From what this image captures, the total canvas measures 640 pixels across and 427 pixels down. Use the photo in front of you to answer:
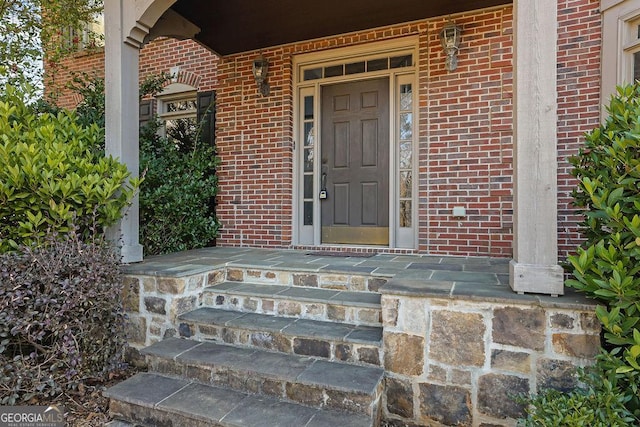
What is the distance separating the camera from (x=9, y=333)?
1.99 metres

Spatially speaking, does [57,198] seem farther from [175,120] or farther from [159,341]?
[175,120]

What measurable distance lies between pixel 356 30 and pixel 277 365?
3.41 metres

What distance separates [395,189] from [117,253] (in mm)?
2647

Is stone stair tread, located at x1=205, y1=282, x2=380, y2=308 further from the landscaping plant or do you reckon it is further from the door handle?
the door handle

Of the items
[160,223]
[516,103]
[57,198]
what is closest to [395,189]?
[516,103]

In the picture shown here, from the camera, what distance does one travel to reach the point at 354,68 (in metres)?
4.02

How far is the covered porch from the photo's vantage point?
188 centimetres

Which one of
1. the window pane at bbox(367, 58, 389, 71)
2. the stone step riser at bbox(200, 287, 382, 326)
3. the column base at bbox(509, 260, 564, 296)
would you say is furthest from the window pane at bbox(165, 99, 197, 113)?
the column base at bbox(509, 260, 564, 296)

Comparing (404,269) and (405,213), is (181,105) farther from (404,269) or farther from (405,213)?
(404,269)

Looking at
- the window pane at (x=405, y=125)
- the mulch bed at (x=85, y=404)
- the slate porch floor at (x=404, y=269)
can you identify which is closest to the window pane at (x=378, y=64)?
the window pane at (x=405, y=125)

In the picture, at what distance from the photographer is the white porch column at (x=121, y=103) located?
9.55 feet

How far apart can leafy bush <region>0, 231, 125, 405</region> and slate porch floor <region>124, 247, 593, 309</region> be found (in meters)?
0.42

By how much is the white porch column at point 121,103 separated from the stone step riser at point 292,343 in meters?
0.97

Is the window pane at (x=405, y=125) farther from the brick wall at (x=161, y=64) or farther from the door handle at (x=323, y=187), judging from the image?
the brick wall at (x=161, y=64)
